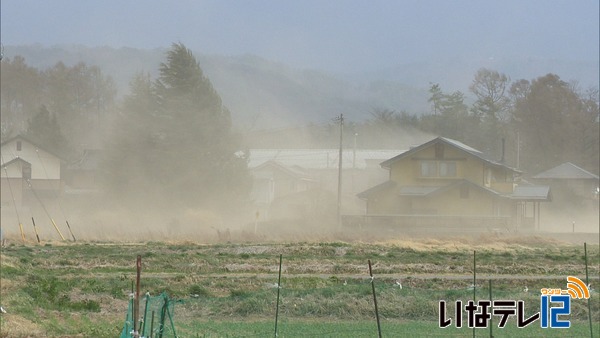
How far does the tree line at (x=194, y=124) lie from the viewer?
7850 centimetres

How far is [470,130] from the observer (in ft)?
370

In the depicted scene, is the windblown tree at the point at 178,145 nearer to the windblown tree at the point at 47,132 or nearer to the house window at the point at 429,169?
the house window at the point at 429,169

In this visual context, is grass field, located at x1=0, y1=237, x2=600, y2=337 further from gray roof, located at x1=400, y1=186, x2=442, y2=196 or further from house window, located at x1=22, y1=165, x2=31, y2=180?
house window, located at x1=22, y1=165, x2=31, y2=180

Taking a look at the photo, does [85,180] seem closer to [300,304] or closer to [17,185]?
[17,185]

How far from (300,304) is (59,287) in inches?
266

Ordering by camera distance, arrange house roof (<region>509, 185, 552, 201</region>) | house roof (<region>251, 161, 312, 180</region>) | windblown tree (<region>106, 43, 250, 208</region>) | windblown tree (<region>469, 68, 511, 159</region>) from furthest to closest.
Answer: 1. windblown tree (<region>469, 68, 511, 159</region>)
2. house roof (<region>251, 161, 312, 180</region>)
3. windblown tree (<region>106, 43, 250, 208</region>)
4. house roof (<region>509, 185, 552, 201</region>)

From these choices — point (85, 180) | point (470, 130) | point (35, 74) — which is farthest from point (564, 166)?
point (35, 74)

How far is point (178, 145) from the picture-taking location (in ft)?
258

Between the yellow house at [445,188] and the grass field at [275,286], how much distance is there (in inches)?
982

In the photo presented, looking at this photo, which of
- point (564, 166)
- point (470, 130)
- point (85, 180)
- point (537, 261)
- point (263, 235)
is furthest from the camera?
point (470, 130)

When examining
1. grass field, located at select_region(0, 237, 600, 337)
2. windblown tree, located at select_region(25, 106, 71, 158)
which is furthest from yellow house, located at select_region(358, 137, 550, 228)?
windblown tree, located at select_region(25, 106, 71, 158)

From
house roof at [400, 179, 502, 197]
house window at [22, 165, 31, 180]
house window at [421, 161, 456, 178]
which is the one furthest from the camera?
house window at [22, 165, 31, 180]

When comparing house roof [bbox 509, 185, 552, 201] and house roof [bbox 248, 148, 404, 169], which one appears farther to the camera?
house roof [bbox 248, 148, 404, 169]

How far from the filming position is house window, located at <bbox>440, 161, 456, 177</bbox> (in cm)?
7256
